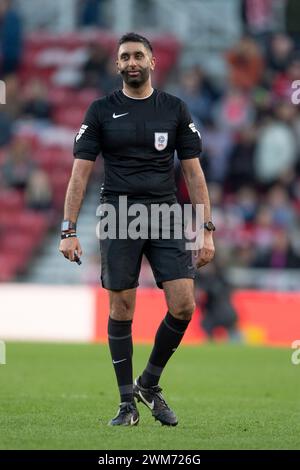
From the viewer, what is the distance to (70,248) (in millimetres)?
8625

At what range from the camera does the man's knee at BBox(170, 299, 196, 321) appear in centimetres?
877

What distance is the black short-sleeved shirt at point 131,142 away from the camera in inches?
345

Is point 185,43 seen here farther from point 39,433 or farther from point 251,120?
point 39,433

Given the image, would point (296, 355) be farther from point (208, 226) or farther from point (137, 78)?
point (137, 78)

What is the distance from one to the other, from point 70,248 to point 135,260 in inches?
18.2

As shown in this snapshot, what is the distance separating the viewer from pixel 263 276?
1964 centimetres

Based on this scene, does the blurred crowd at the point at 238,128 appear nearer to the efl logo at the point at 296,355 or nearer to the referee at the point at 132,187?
the efl logo at the point at 296,355

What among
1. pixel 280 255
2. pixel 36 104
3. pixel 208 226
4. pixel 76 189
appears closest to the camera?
pixel 76 189

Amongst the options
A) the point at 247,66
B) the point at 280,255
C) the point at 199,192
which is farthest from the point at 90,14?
the point at 199,192

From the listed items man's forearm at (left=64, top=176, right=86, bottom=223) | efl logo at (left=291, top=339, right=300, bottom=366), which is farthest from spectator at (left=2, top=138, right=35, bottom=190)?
man's forearm at (left=64, top=176, right=86, bottom=223)

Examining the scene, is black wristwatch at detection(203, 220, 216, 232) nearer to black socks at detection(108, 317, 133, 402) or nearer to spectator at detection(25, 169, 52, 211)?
black socks at detection(108, 317, 133, 402)

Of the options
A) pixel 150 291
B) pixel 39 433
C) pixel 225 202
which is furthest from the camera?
pixel 225 202

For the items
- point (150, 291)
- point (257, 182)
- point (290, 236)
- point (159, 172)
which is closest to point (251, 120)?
point (257, 182)
